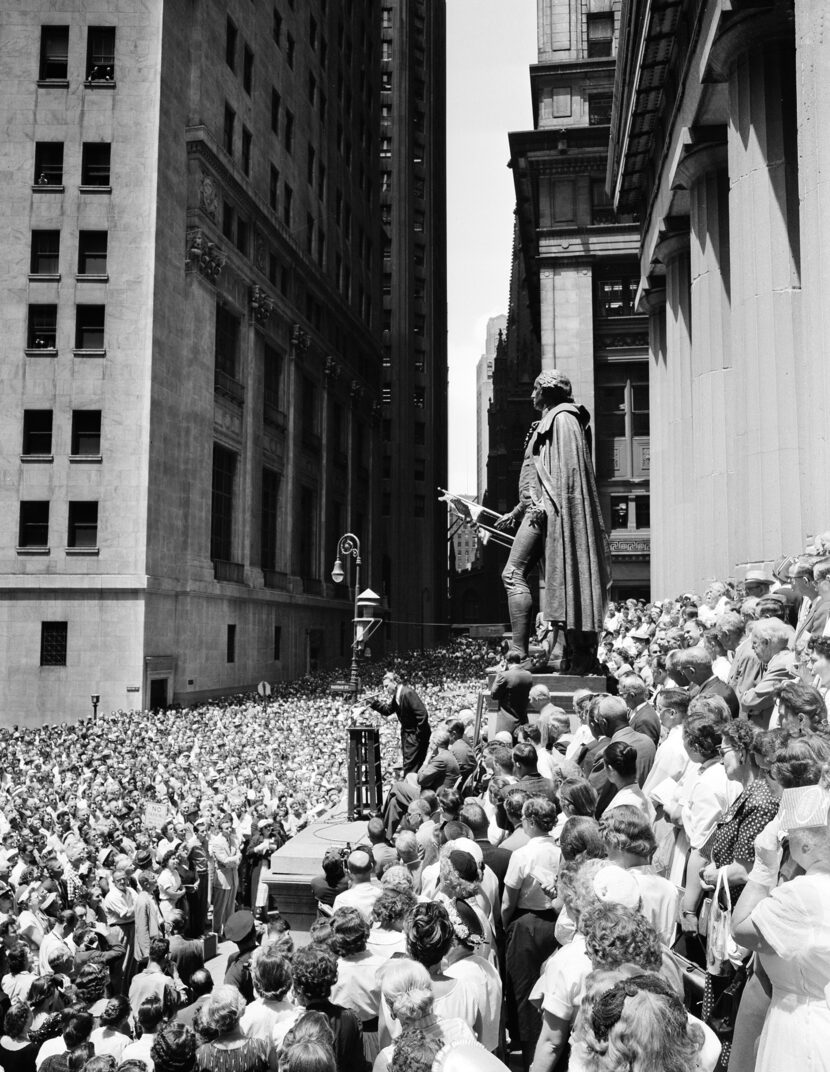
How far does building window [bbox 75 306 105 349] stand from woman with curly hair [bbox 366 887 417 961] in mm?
34295

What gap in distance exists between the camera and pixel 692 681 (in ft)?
24.4

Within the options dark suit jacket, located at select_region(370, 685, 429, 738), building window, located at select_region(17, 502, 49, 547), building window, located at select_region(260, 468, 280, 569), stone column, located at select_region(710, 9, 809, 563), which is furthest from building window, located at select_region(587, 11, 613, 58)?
dark suit jacket, located at select_region(370, 685, 429, 738)

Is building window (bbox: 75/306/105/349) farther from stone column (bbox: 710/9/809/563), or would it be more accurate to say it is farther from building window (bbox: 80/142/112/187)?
stone column (bbox: 710/9/809/563)

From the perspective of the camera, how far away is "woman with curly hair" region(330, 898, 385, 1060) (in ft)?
16.1

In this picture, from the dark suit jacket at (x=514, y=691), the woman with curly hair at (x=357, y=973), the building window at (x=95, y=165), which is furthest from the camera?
the building window at (x=95, y=165)

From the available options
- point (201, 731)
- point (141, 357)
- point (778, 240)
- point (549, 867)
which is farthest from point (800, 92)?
point (141, 357)

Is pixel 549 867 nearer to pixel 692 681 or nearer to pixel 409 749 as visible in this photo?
pixel 692 681

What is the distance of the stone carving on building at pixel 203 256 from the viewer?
129ft

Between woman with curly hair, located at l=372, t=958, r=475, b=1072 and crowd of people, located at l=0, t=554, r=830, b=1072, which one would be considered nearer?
crowd of people, located at l=0, t=554, r=830, b=1072

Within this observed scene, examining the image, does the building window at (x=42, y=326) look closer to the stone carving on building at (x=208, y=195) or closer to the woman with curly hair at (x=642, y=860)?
the stone carving on building at (x=208, y=195)

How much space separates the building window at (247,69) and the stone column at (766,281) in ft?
119

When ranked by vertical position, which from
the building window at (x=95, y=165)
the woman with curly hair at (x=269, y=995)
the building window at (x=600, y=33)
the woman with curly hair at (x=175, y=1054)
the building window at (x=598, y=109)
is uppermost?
the building window at (x=600, y=33)

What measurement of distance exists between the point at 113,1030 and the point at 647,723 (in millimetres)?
4421

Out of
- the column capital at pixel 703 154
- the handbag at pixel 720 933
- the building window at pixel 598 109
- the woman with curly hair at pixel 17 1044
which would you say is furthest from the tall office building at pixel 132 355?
the handbag at pixel 720 933
